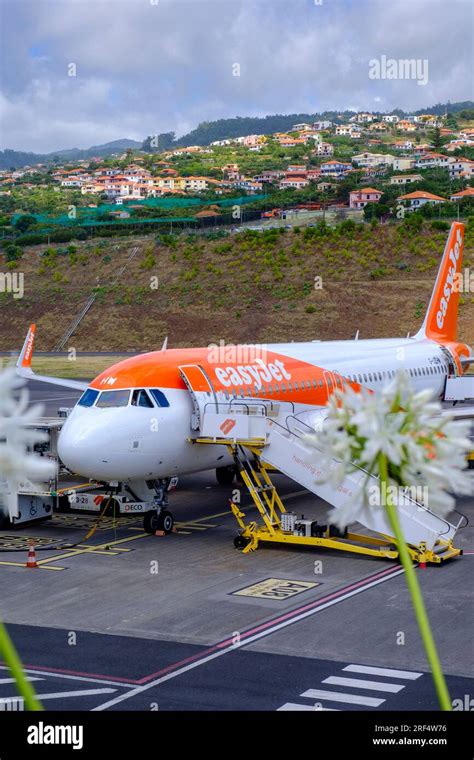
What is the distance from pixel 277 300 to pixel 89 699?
86281mm

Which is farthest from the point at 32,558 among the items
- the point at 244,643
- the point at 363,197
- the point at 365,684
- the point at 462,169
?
the point at 462,169

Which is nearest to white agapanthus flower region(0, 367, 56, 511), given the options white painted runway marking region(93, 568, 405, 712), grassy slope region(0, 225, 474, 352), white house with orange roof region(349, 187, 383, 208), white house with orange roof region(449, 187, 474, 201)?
white painted runway marking region(93, 568, 405, 712)

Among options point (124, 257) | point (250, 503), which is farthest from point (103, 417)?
point (124, 257)

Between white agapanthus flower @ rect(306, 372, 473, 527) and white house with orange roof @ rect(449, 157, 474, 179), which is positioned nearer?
white agapanthus flower @ rect(306, 372, 473, 527)

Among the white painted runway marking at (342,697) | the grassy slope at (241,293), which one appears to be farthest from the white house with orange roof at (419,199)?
the white painted runway marking at (342,697)

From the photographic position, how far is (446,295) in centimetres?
4194

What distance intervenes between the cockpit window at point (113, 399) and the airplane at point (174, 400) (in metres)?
0.03

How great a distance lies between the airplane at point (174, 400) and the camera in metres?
26.9

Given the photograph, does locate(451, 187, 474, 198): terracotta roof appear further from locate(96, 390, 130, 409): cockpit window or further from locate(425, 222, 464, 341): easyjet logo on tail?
locate(96, 390, 130, 409): cockpit window

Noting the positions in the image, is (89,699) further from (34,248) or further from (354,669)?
(34,248)

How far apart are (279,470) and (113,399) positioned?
4.75 metres

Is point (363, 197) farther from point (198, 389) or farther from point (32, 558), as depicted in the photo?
point (32, 558)

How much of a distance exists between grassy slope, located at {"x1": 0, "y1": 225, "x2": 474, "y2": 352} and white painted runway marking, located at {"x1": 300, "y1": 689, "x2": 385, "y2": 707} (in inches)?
2882

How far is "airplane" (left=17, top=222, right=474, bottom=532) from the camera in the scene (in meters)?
26.9
